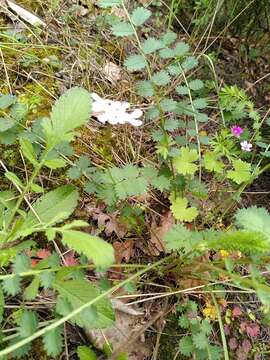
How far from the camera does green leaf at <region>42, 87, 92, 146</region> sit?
1402 millimetres

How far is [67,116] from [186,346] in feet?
2.80

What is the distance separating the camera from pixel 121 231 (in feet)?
6.01

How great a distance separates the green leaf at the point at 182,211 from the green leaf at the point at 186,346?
41 cm

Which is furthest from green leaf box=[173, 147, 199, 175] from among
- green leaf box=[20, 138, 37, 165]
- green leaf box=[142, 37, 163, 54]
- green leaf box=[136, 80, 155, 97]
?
green leaf box=[20, 138, 37, 165]

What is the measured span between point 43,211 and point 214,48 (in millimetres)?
1774

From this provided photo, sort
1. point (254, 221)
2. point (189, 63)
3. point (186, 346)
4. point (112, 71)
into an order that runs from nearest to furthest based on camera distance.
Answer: point (254, 221)
point (186, 346)
point (189, 63)
point (112, 71)

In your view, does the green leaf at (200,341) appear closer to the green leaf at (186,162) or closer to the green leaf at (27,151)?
the green leaf at (186,162)

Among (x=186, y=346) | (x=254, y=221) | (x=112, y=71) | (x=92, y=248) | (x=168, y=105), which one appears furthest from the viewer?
(x=112, y=71)

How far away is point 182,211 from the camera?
1773 mm

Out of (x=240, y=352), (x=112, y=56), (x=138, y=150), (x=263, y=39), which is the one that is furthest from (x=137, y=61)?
(x=263, y=39)

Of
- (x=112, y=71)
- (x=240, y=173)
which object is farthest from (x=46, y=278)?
(x=112, y=71)

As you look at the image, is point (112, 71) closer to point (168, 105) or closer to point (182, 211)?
point (168, 105)

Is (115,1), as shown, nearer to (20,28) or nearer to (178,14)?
(20,28)

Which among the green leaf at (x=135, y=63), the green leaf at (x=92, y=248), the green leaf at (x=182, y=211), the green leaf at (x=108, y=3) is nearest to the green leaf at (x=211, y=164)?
the green leaf at (x=182, y=211)
